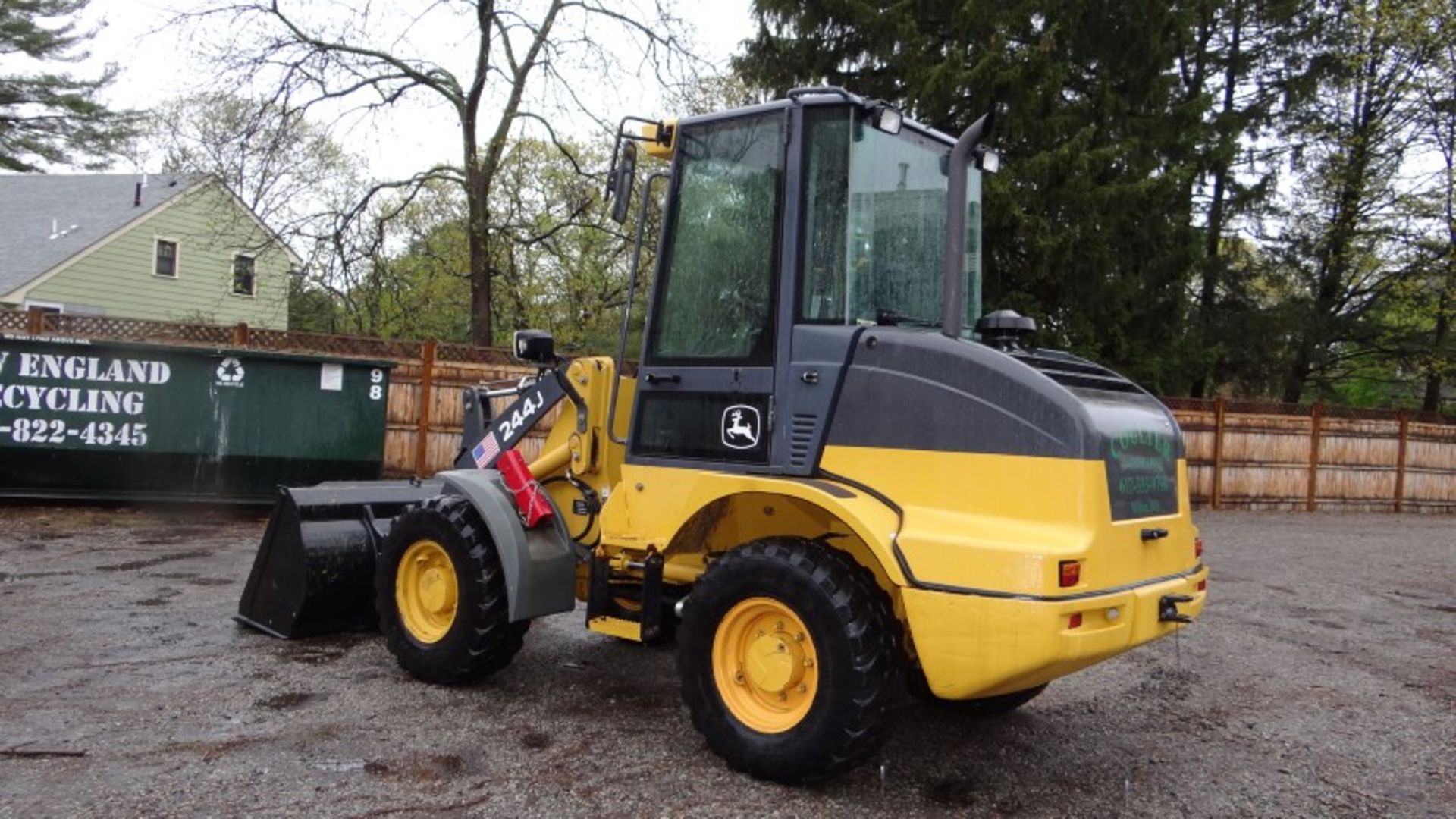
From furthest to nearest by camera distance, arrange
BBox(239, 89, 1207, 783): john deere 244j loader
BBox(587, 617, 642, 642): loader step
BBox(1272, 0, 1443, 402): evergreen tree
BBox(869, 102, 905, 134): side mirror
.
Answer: BBox(1272, 0, 1443, 402): evergreen tree < BBox(587, 617, 642, 642): loader step < BBox(869, 102, 905, 134): side mirror < BBox(239, 89, 1207, 783): john deere 244j loader

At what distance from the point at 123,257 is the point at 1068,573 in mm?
26726

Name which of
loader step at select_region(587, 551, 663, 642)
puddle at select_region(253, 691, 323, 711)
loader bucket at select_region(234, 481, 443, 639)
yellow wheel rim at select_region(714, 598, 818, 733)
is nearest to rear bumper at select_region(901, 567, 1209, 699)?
yellow wheel rim at select_region(714, 598, 818, 733)

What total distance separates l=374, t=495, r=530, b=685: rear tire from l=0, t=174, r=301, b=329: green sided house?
19411 mm

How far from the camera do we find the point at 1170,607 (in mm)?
3666

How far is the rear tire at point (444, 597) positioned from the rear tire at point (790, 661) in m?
1.12

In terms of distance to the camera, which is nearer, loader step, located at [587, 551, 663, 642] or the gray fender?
loader step, located at [587, 551, 663, 642]

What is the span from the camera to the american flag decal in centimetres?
513

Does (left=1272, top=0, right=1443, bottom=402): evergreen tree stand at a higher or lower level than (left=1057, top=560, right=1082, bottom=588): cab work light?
higher

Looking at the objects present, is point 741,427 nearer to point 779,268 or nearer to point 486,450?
point 779,268

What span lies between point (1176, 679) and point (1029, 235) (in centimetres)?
1023

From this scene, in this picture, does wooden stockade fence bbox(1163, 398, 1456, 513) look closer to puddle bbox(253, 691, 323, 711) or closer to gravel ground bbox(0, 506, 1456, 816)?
gravel ground bbox(0, 506, 1456, 816)

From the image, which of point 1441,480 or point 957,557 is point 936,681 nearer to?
point 957,557

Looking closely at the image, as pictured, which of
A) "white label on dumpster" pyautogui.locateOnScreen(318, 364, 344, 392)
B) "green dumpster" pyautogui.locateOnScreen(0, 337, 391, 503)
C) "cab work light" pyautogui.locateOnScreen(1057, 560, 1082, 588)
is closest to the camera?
"cab work light" pyautogui.locateOnScreen(1057, 560, 1082, 588)

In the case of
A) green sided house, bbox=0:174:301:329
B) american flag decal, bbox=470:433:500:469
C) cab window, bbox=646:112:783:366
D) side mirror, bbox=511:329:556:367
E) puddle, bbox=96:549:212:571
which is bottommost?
puddle, bbox=96:549:212:571
